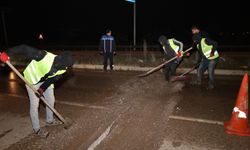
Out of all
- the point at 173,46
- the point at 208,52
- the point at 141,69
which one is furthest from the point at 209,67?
the point at 141,69

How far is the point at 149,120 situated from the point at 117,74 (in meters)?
4.69

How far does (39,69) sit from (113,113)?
6.46 feet

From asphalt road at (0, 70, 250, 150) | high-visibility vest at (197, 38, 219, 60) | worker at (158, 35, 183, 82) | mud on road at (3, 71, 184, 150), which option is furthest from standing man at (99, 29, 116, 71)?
high-visibility vest at (197, 38, 219, 60)

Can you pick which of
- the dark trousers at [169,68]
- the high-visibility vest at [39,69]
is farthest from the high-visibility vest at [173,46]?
the high-visibility vest at [39,69]

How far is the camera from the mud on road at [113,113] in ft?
13.5

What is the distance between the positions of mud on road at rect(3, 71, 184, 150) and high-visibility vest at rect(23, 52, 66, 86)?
3.65 feet

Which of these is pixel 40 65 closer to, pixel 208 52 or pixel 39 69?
pixel 39 69

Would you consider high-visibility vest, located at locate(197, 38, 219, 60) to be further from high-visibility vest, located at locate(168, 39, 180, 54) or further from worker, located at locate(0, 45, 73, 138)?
worker, located at locate(0, 45, 73, 138)

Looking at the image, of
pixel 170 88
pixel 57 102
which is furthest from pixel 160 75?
pixel 57 102

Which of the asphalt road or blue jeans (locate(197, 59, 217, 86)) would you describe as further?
blue jeans (locate(197, 59, 217, 86))

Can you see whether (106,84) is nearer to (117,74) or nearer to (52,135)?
(117,74)

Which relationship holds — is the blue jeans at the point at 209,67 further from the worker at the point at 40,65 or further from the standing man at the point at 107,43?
the worker at the point at 40,65

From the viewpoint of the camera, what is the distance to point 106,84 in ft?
25.9

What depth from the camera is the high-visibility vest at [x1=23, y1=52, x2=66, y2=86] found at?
153 inches
